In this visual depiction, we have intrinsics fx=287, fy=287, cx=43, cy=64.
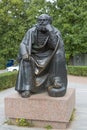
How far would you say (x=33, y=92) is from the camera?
5.71 meters

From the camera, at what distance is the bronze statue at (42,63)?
5574 mm

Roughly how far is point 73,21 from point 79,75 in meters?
4.92

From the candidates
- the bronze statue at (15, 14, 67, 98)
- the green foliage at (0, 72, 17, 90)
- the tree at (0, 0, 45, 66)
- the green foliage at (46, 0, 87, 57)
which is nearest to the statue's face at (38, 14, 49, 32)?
the bronze statue at (15, 14, 67, 98)

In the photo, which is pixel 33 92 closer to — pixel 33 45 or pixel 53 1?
pixel 33 45

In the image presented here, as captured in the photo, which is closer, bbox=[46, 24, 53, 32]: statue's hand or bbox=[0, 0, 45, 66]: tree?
bbox=[46, 24, 53, 32]: statue's hand

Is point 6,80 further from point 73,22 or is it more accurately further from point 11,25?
point 11,25

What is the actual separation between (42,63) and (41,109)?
0.94 m

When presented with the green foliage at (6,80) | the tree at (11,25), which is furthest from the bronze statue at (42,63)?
the tree at (11,25)

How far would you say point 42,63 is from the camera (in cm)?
573

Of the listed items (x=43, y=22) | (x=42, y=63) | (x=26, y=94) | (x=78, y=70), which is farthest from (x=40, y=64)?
(x=78, y=70)

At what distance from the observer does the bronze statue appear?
5.57 meters

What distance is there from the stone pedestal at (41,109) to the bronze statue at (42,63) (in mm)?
164

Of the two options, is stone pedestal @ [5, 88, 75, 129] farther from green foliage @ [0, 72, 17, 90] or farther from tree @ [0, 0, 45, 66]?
tree @ [0, 0, 45, 66]

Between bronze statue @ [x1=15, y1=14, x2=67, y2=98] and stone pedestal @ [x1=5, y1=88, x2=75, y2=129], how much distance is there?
164 mm
